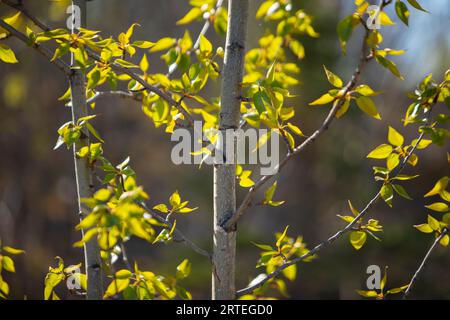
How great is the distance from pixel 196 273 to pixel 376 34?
370 centimetres

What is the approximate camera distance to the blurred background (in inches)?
167

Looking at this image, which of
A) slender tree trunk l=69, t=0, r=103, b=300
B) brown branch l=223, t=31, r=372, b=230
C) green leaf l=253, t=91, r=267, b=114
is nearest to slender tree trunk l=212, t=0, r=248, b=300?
brown branch l=223, t=31, r=372, b=230

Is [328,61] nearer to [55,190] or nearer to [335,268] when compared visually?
[335,268]

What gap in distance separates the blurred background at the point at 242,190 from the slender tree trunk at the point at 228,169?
3.15 meters

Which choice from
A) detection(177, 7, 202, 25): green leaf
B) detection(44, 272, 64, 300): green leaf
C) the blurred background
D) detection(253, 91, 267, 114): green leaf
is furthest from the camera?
the blurred background

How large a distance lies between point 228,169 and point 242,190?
12.7 ft

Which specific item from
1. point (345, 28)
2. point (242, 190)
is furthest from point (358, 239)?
point (242, 190)

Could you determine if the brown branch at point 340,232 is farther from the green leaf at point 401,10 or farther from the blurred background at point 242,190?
the blurred background at point 242,190

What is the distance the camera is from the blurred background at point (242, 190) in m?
4.24

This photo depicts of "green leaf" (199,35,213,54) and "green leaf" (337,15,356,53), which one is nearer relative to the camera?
"green leaf" (337,15,356,53)

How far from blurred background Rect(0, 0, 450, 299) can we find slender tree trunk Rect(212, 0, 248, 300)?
3.15 m

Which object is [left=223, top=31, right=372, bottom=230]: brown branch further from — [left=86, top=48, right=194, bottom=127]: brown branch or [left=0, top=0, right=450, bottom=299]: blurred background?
[left=0, top=0, right=450, bottom=299]: blurred background

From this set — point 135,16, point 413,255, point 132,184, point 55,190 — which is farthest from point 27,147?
point 132,184

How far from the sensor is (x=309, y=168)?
5070 mm
